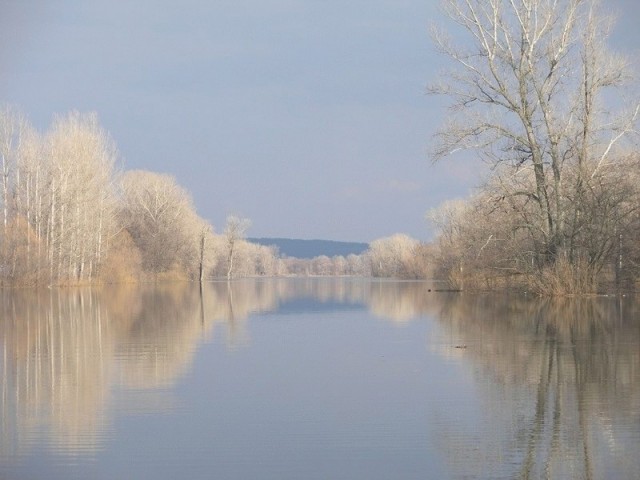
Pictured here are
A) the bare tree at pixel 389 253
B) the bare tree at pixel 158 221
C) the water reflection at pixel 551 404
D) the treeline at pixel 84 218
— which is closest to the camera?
the water reflection at pixel 551 404

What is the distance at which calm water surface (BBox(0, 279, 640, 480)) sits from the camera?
18.0 feet

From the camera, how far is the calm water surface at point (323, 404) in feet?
18.0

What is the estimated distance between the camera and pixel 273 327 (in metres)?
17.1

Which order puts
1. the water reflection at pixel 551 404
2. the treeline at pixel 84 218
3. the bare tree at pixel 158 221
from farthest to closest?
the bare tree at pixel 158 221 → the treeline at pixel 84 218 → the water reflection at pixel 551 404

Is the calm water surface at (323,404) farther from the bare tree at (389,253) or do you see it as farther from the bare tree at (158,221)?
the bare tree at (389,253)

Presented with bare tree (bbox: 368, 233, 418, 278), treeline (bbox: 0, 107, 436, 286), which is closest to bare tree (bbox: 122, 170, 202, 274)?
treeline (bbox: 0, 107, 436, 286)

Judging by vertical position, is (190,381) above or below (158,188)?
below

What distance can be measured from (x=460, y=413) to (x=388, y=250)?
106653 millimetres

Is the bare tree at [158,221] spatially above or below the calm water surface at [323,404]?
above

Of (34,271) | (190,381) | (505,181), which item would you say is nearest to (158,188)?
(34,271)

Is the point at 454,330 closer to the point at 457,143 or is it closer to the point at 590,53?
the point at 457,143

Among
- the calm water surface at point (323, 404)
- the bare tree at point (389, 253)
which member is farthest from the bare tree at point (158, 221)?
the calm water surface at point (323, 404)

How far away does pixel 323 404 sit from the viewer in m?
7.77

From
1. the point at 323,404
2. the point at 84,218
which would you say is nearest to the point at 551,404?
the point at 323,404
